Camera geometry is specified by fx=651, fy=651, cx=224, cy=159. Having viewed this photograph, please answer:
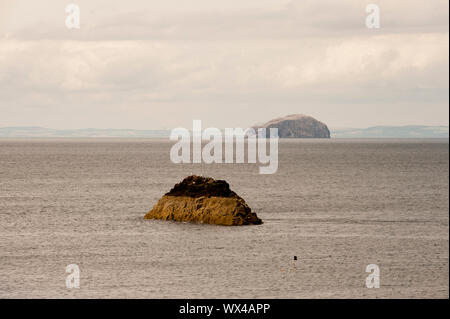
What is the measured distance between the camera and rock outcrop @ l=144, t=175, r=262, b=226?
6069 cm

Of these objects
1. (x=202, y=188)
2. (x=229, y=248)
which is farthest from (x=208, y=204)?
(x=229, y=248)

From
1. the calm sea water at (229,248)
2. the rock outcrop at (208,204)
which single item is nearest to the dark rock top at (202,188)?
the rock outcrop at (208,204)

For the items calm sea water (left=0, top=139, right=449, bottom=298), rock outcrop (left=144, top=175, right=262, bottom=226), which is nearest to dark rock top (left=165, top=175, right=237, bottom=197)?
rock outcrop (left=144, top=175, right=262, bottom=226)

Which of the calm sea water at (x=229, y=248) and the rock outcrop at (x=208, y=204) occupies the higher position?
the rock outcrop at (x=208, y=204)

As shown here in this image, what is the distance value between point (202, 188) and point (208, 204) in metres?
1.87

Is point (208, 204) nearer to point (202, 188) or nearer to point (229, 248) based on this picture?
point (202, 188)

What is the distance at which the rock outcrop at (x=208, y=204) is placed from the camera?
6069 cm

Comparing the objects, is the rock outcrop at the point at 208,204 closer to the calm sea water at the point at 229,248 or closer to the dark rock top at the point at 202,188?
the dark rock top at the point at 202,188

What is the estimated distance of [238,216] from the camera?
204 feet

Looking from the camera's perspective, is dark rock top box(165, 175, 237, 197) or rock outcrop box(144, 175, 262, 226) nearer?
dark rock top box(165, 175, 237, 197)

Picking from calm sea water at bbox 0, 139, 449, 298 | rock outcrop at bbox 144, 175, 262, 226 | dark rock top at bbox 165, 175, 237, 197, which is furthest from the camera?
rock outcrop at bbox 144, 175, 262, 226

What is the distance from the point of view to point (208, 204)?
62125 mm

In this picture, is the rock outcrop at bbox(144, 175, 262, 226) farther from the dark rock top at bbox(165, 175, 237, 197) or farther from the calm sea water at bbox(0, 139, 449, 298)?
the calm sea water at bbox(0, 139, 449, 298)
